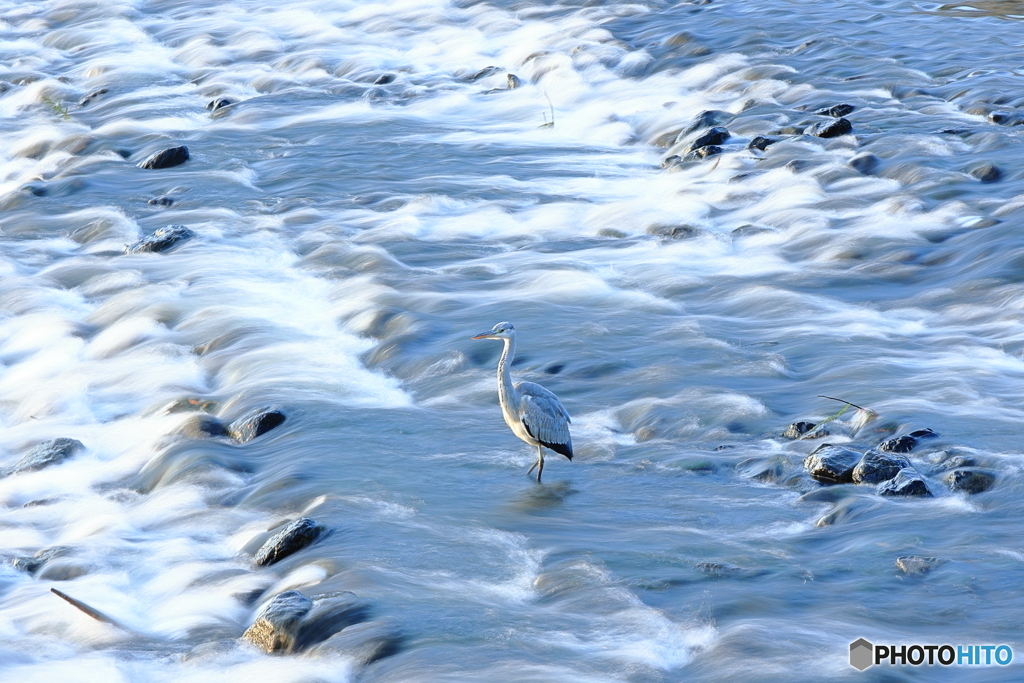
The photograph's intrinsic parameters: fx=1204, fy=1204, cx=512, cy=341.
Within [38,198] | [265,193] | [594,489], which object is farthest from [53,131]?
[594,489]

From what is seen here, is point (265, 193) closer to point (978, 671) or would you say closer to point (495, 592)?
point (495, 592)

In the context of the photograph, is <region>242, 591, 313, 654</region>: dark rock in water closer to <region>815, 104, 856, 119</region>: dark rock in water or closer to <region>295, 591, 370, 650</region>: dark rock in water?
<region>295, 591, 370, 650</region>: dark rock in water

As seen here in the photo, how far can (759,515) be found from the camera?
283 inches

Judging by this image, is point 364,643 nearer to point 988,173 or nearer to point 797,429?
point 797,429

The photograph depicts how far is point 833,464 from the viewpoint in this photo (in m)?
7.42

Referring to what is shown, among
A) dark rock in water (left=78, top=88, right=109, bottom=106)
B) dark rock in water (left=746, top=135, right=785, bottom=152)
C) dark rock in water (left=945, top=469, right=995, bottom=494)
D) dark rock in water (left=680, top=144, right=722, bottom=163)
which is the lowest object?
dark rock in water (left=78, top=88, right=109, bottom=106)

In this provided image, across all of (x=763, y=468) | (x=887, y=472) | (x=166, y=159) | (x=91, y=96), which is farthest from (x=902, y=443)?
(x=91, y=96)

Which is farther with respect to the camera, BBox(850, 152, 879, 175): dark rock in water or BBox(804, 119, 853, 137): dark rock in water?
BBox(804, 119, 853, 137): dark rock in water

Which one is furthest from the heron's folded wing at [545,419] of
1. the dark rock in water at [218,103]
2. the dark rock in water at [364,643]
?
the dark rock in water at [218,103]

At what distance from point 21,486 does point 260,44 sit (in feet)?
51.0

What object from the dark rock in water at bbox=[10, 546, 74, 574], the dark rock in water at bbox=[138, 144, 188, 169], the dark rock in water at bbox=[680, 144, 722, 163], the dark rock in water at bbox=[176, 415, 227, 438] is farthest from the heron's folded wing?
the dark rock in water at bbox=[138, 144, 188, 169]

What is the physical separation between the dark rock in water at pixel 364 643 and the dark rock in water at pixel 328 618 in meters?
0.04

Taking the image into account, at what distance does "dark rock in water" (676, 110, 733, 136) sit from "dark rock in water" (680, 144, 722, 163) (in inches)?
29.4

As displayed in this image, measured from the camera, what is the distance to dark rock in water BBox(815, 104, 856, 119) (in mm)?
15789
